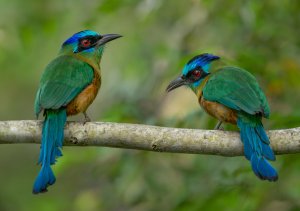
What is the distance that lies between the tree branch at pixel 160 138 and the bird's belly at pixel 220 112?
0.42 m

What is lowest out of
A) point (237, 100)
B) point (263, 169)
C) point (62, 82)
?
point (263, 169)

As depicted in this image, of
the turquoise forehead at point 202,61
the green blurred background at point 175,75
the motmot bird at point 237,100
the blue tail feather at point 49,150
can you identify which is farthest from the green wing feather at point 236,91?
the blue tail feather at point 49,150

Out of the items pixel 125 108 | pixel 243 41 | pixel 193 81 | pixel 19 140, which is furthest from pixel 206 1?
pixel 19 140

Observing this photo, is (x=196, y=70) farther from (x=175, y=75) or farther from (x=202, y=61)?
(x=175, y=75)

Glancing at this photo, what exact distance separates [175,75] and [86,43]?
1109 millimetres

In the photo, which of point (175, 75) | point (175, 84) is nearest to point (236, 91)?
point (175, 84)

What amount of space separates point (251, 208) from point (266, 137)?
999mm

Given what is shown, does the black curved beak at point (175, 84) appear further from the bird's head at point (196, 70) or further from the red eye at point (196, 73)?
the red eye at point (196, 73)

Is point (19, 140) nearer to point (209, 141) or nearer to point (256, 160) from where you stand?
point (209, 141)

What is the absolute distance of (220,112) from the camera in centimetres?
489

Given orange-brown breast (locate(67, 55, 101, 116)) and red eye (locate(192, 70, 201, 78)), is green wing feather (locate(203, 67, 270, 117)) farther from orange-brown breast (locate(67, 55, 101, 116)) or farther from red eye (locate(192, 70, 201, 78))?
orange-brown breast (locate(67, 55, 101, 116))

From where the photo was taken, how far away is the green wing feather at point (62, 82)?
4805 millimetres

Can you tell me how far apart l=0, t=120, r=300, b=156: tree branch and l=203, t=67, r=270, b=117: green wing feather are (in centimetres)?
28

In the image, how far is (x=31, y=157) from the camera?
1066 centimetres
